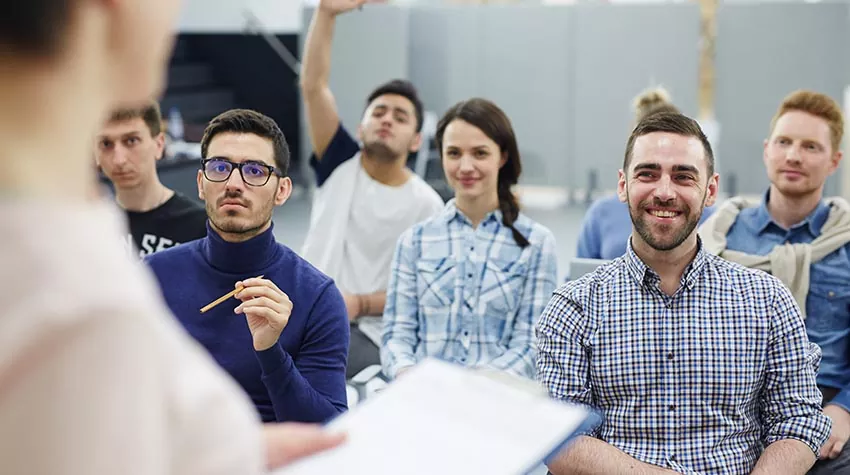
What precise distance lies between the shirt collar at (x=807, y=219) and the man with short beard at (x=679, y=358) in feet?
2.42

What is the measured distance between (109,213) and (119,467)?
0.16m

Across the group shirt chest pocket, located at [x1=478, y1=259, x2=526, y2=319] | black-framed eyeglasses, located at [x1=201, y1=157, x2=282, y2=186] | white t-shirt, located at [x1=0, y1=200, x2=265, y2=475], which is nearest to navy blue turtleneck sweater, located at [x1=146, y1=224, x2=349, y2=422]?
black-framed eyeglasses, located at [x1=201, y1=157, x2=282, y2=186]

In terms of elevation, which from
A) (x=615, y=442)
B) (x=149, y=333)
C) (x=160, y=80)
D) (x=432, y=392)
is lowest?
(x=615, y=442)

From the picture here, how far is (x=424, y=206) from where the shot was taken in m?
3.38

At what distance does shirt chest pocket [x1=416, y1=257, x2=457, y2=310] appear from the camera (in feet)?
9.12

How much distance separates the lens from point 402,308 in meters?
2.78

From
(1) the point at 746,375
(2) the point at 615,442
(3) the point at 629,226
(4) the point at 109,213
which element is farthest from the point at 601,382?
(4) the point at 109,213

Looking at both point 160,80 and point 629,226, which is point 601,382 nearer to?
point 629,226

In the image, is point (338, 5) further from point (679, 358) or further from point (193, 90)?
point (193, 90)

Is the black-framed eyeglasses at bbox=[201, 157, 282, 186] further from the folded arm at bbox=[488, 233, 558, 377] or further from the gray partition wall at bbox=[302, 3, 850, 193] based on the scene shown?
the gray partition wall at bbox=[302, 3, 850, 193]

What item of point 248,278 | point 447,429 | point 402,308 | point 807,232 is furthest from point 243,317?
point 807,232

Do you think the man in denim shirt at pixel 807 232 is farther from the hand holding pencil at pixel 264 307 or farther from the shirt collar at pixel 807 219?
the hand holding pencil at pixel 264 307

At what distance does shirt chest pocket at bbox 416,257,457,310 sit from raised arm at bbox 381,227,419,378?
23mm

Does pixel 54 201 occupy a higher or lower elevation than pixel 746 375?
higher
